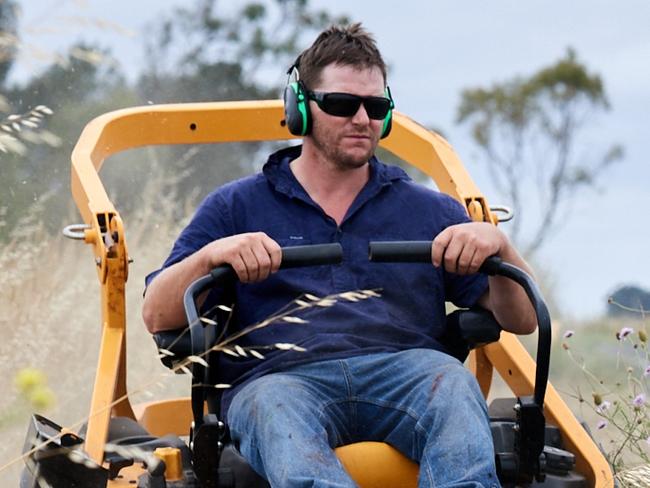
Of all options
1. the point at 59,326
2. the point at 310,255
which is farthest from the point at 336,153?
the point at 59,326

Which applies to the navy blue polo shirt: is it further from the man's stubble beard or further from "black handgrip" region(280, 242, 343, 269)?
"black handgrip" region(280, 242, 343, 269)

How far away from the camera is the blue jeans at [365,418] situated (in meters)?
3.00

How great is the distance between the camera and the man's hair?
12.2 ft

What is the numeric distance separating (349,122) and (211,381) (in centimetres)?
80

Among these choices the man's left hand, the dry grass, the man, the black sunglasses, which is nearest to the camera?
the man

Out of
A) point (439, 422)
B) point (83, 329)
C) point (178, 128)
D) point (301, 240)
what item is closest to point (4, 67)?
point (83, 329)

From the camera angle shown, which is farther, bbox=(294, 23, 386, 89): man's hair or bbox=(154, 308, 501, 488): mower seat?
bbox=(294, 23, 386, 89): man's hair

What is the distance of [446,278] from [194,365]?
0.89 m

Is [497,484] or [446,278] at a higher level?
[446,278]

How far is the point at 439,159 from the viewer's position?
4344 mm

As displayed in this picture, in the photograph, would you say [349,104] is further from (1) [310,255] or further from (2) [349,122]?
(1) [310,255]

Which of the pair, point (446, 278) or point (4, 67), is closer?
point (446, 278)

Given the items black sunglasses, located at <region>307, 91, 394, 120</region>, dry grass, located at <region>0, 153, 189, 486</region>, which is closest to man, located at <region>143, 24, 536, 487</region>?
black sunglasses, located at <region>307, 91, 394, 120</region>

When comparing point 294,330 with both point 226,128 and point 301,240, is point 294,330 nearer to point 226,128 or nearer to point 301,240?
point 301,240
